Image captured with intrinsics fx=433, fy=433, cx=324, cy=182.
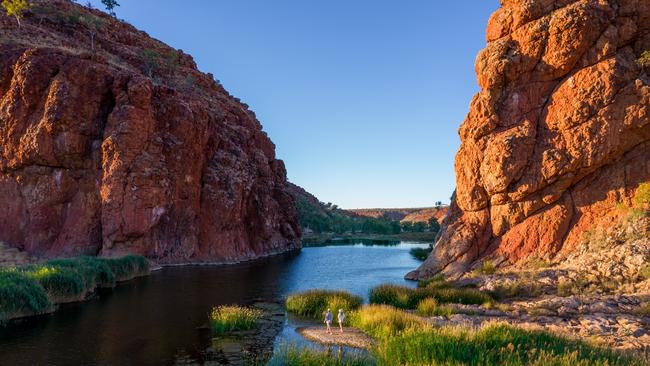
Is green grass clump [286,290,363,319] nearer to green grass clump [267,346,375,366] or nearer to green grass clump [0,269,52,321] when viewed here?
green grass clump [267,346,375,366]

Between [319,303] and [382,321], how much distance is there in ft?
22.8

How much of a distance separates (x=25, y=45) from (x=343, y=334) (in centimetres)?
5737

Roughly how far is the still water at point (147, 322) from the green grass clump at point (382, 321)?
10.7 ft

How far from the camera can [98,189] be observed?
5166 cm

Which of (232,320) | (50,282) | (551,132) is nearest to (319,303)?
(232,320)

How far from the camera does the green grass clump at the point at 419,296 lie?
26.8m

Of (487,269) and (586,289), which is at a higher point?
(487,269)

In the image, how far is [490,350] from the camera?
1032 cm

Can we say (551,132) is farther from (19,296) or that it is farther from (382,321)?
(19,296)

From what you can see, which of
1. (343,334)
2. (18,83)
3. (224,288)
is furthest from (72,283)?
(18,83)

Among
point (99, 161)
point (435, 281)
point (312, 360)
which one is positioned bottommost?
point (435, 281)

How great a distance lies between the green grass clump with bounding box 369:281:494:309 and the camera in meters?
26.8

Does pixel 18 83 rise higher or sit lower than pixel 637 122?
higher

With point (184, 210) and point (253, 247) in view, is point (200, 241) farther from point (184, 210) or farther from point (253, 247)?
point (253, 247)
